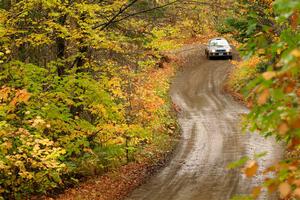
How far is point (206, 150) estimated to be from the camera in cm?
1831

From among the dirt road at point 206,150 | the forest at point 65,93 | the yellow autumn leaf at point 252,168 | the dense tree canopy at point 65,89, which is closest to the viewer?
the yellow autumn leaf at point 252,168

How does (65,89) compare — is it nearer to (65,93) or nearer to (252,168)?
(65,93)

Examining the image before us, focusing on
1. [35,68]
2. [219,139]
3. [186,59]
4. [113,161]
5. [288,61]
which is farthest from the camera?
[186,59]

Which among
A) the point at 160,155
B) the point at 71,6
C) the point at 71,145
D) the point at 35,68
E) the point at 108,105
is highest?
the point at 71,6

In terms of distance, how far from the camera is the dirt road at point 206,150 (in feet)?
44.0

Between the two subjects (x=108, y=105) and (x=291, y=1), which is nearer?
(x=291, y=1)

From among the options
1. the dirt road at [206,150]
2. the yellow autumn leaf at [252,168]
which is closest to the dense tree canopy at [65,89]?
the dirt road at [206,150]

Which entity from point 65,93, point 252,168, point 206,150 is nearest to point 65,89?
point 65,93

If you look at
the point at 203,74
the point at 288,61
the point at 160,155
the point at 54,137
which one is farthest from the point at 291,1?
the point at 203,74

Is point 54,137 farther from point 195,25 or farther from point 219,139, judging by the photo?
point 195,25

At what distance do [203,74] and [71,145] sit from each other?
88.0 feet

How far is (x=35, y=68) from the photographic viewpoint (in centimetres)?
1187

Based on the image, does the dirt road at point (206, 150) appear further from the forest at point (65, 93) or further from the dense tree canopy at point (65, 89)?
the dense tree canopy at point (65, 89)

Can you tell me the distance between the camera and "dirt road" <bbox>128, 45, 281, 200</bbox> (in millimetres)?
13414
